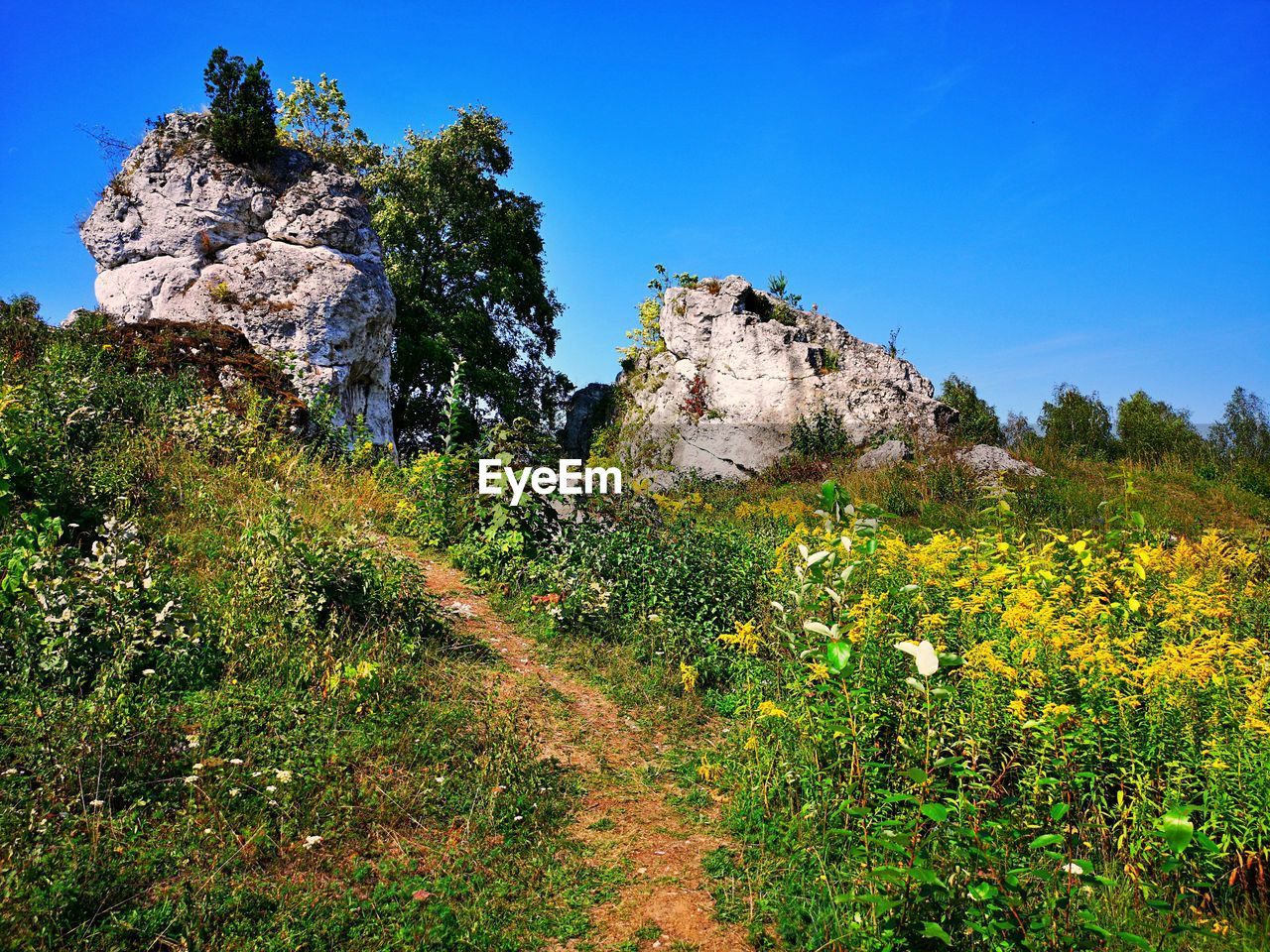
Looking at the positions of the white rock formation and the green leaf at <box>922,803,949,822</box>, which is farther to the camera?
the white rock formation

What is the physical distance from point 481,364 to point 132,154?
10.6 metres

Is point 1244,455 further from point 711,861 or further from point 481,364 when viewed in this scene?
point 481,364

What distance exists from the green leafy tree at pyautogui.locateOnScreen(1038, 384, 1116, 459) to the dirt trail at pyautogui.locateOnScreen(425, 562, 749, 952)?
14.1 m

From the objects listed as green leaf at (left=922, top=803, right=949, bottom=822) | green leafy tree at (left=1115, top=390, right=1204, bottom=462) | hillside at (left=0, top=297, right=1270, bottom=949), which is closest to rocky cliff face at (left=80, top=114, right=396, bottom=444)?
hillside at (left=0, top=297, right=1270, bottom=949)

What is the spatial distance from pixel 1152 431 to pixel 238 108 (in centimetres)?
2010

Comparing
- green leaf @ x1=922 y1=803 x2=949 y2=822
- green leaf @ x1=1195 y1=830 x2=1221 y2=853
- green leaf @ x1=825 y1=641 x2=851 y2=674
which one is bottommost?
green leaf @ x1=1195 y1=830 x2=1221 y2=853

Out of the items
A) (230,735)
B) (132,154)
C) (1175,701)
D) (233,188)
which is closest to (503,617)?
(230,735)

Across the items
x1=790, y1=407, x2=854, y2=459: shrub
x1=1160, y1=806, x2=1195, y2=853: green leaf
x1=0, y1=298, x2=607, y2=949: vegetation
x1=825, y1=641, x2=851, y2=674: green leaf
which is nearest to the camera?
x1=1160, y1=806, x2=1195, y2=853: green leaf

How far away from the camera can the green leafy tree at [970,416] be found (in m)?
17.8

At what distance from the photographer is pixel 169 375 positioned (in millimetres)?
9922

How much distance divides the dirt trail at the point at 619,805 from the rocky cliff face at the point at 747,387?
40.1 feet

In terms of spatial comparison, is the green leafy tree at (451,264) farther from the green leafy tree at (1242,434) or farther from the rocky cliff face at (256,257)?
the green leafy tree at (1242,434)

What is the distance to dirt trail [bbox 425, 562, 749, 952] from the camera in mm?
3312

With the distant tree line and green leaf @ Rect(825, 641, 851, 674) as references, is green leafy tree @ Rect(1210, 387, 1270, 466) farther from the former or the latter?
green leaf @ Rect(825, 641, 851, 674)
